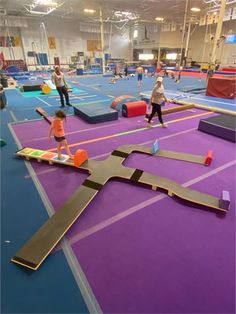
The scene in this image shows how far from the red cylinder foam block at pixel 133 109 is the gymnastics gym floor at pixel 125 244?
9.72 feet

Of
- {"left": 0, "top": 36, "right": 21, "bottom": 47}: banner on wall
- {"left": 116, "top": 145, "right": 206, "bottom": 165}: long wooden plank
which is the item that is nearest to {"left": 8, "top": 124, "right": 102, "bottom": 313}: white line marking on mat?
{"left": 116, "top": 145, "right": 206, "bottom": 165}: long wooden plank

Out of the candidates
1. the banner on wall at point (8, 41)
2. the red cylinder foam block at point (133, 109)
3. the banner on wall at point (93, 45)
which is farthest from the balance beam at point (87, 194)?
the banner on wall at point (93, 45)

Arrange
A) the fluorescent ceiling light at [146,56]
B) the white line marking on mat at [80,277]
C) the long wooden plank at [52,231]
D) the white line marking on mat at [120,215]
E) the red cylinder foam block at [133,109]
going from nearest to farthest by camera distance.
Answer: the white line marking on mat at [80,277] → the long wooden plank at [52,231] → the white line marking on mat at [120,215] → the red cylinder foam block at [133,109] → the fluorescent ceiling light at [146,56]

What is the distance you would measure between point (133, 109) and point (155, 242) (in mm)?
5563

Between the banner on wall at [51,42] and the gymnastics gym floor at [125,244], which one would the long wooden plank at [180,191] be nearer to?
the gymnastics gym floor at [125,244]

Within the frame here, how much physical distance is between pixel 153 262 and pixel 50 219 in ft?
4.76

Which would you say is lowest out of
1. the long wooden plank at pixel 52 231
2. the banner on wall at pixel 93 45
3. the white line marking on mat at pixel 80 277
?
the white line marking on mat at pixel 80 277

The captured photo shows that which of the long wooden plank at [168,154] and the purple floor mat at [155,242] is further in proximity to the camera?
the long wooden plank at [168,154]

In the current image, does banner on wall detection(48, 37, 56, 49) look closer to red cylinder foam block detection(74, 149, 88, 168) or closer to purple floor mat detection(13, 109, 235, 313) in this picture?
purple floor mat detection(13, 109, 235, 313)

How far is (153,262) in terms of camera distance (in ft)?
7.93

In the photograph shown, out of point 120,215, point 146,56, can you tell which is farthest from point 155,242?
point 146,56

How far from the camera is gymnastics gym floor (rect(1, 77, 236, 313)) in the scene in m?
2.07

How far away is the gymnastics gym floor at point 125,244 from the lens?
6.78 ft

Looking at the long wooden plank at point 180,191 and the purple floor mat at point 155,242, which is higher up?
the long wooden plank at point 180,191
